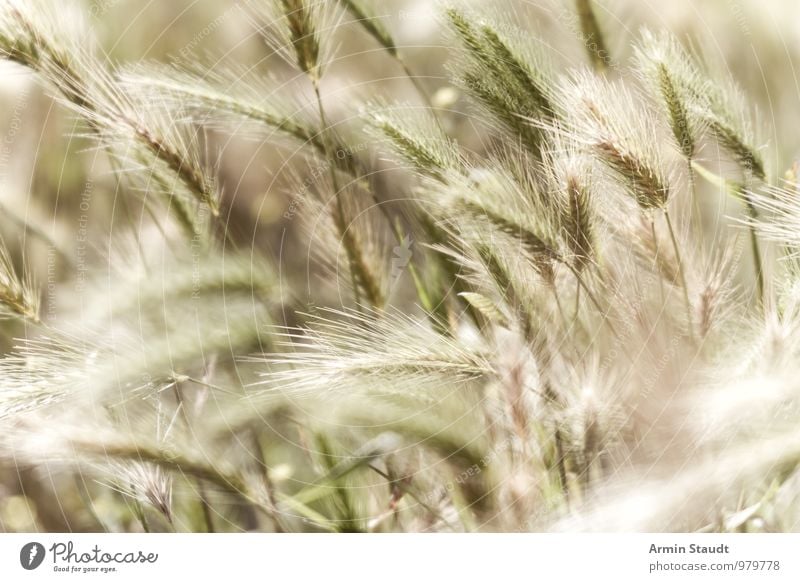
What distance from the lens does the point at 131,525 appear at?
70 cm

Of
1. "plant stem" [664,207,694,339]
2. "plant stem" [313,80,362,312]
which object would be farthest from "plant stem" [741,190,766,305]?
"plant stem" [313,80,362,312]

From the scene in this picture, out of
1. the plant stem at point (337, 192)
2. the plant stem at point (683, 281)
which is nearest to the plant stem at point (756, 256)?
the plant stem at point (683, 281)

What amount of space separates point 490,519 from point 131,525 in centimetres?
45

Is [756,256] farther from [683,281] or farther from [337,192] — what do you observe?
[337,192]

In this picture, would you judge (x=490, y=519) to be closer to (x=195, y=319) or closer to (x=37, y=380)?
(x=195, y=319)
